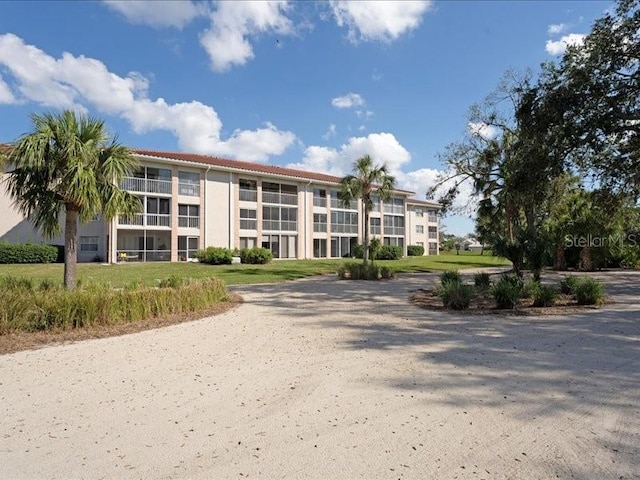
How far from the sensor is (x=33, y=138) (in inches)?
396

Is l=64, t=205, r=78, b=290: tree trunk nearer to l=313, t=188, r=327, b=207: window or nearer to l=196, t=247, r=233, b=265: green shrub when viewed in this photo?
l=196, t=247, r=233, b=265: green shrub

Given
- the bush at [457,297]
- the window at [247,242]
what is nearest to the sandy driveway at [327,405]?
the bush at [457,297]

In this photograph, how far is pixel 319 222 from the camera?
149ft

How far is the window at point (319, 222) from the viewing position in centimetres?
4497

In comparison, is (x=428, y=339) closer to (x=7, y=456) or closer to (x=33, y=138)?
(x=7, y=456)

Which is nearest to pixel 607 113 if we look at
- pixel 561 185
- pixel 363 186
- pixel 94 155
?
pixel 561 185

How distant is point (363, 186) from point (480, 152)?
7394 millimetres

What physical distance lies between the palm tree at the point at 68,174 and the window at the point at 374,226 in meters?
40.3

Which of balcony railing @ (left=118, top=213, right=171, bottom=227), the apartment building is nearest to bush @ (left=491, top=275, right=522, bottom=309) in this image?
the apartment building

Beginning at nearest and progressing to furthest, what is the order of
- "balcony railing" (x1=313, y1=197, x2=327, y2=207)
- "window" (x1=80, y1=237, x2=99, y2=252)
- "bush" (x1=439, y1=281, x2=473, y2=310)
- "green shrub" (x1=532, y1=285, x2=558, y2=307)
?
"bush" (x1=439, y1=281, x2=473, y2=310), "green shrub" (x1=532, y1=285, x2=558, y2=307), "window" (x1=80, y1=237, x2=99, y2=252), "balcony railing" (x1=313, y1=197, x2=327, y2=207)

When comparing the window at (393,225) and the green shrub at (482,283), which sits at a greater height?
the window at (393,225)

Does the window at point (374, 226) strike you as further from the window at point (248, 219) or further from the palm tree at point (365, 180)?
the palm tree at point (365, 180)

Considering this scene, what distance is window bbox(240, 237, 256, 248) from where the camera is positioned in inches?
1544

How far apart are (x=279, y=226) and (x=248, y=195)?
175 inches
